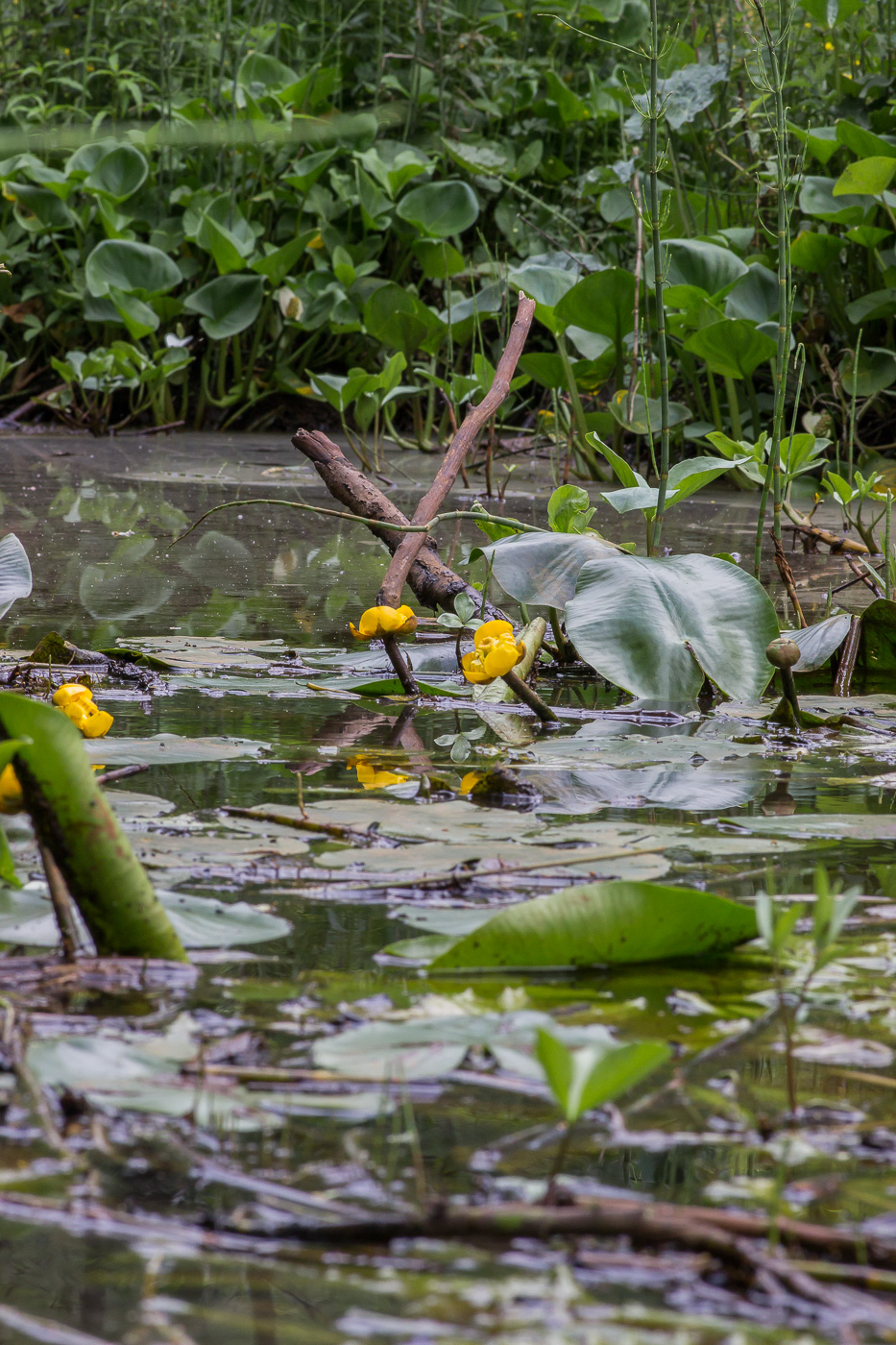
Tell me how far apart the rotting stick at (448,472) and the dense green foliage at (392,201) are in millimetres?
1688

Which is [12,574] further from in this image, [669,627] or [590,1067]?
[590,1067]

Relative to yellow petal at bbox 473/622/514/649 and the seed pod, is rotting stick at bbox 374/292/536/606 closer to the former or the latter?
yellow petal at bbox 473/622/514/649

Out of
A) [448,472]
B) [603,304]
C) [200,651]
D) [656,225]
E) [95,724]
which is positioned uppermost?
[656,225]

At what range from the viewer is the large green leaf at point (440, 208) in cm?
483

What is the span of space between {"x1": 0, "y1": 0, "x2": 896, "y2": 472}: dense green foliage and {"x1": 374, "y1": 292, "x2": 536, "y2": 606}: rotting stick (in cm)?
169

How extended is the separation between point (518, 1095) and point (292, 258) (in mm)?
4689

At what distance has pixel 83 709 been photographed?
1.25 m

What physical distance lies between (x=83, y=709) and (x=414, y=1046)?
666 millimetres

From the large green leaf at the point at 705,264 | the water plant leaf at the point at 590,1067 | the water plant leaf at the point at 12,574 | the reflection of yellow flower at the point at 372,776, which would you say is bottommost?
the reflection of yellow flower at the point at 372,776

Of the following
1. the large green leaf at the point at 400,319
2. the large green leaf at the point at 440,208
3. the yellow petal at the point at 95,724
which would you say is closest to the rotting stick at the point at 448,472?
the yellow petal at the point at 95,724

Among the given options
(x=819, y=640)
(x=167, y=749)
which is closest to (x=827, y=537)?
(x=819, y=640)

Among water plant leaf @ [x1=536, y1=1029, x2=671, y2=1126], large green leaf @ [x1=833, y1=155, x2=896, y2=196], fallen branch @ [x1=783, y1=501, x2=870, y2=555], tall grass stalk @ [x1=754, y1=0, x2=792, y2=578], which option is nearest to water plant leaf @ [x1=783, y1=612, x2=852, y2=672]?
tall grass stalk @ [x1=754, y1=0, x2=792, y2=578]

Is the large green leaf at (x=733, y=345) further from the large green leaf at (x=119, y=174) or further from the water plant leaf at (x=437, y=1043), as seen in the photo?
the large green leaf at (x=119, y=174)

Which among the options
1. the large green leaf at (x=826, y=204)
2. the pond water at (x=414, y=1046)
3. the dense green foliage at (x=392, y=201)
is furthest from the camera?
the dense green foliage at (x=392, y=201)
